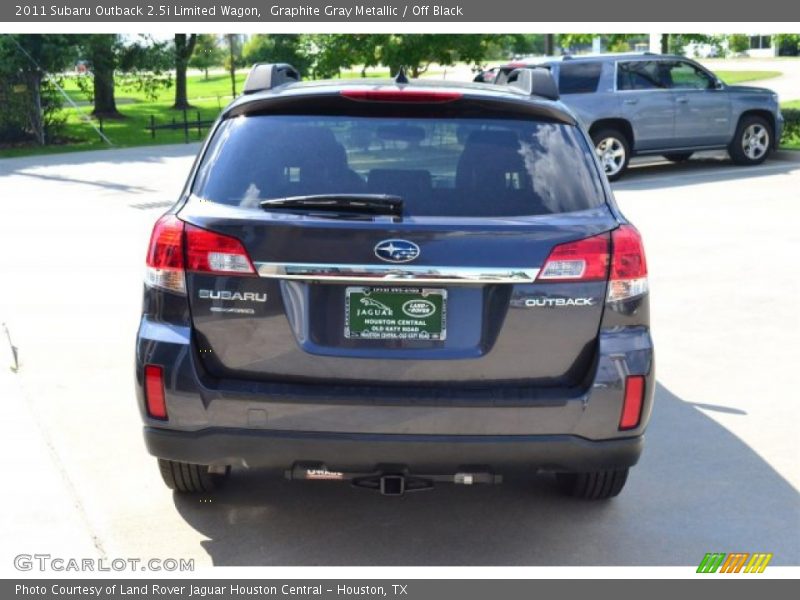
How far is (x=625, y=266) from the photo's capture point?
13.9ft

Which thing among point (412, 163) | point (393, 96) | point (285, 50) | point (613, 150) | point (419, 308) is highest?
point (285, 50)

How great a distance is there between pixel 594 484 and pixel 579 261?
4.23ft

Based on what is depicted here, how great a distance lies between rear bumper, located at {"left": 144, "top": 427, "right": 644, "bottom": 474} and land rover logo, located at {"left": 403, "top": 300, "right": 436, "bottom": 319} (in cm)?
44

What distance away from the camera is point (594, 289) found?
13.7 ft

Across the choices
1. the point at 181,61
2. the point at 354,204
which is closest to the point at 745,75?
the point at 181,61

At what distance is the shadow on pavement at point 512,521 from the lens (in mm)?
4535

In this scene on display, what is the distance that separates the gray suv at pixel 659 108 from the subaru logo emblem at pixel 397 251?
13712 millimetres

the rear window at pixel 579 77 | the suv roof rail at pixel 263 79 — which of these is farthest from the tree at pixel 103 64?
the suv roof rail at pixel 263 79

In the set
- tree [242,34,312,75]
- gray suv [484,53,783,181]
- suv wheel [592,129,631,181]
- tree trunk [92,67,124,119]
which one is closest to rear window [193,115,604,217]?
gray suv [484,53,783,181]

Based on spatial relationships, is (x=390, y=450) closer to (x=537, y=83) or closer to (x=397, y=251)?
(x=397, y=251)

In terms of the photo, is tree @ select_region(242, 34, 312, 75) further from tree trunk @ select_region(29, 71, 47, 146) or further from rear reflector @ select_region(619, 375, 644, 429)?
rear reflector @ select_region(619, 375, 644, 429)

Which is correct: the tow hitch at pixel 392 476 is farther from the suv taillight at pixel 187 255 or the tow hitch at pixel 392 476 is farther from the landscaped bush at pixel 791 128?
the landscaped bush at pixel 791 128

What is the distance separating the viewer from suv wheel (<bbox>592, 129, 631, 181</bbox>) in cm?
1770
